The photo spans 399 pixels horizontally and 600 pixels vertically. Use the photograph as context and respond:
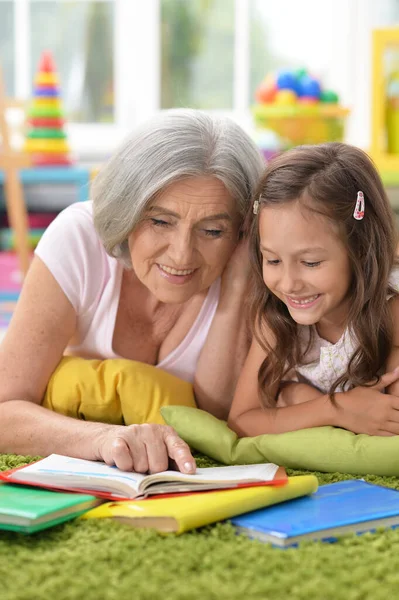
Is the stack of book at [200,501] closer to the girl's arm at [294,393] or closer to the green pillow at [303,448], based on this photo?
the green pillow at [303,448]

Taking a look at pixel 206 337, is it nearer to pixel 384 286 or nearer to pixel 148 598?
pixel 384 286

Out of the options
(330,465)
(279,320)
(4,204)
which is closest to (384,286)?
(279,320)

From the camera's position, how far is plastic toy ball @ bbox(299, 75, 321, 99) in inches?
155

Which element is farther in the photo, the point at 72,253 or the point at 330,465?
the point at 72,253

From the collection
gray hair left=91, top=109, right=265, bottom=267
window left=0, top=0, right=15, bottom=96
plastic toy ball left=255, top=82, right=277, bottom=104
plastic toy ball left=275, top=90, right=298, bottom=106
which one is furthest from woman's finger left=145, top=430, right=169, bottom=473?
window left=0, top=0, right=15, bottom=96

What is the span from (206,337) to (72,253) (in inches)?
13.3

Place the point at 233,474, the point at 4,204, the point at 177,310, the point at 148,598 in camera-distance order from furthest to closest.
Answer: the point at 4,204 → the point at 177,310 → the point at 233,474 → the point at 148,598

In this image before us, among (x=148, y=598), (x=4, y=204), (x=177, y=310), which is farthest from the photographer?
(x=4, y=204)

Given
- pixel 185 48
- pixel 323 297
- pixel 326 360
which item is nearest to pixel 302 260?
pixel 323 297

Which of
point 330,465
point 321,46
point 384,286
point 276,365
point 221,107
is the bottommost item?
point 330,465

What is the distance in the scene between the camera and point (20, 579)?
1084 millimetres

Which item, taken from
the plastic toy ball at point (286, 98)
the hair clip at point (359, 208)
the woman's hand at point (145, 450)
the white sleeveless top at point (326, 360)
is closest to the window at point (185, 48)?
the plastic toy ball at point (286, 98)

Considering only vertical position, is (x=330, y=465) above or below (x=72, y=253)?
below

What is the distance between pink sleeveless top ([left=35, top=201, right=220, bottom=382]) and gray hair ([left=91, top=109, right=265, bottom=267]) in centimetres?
12
